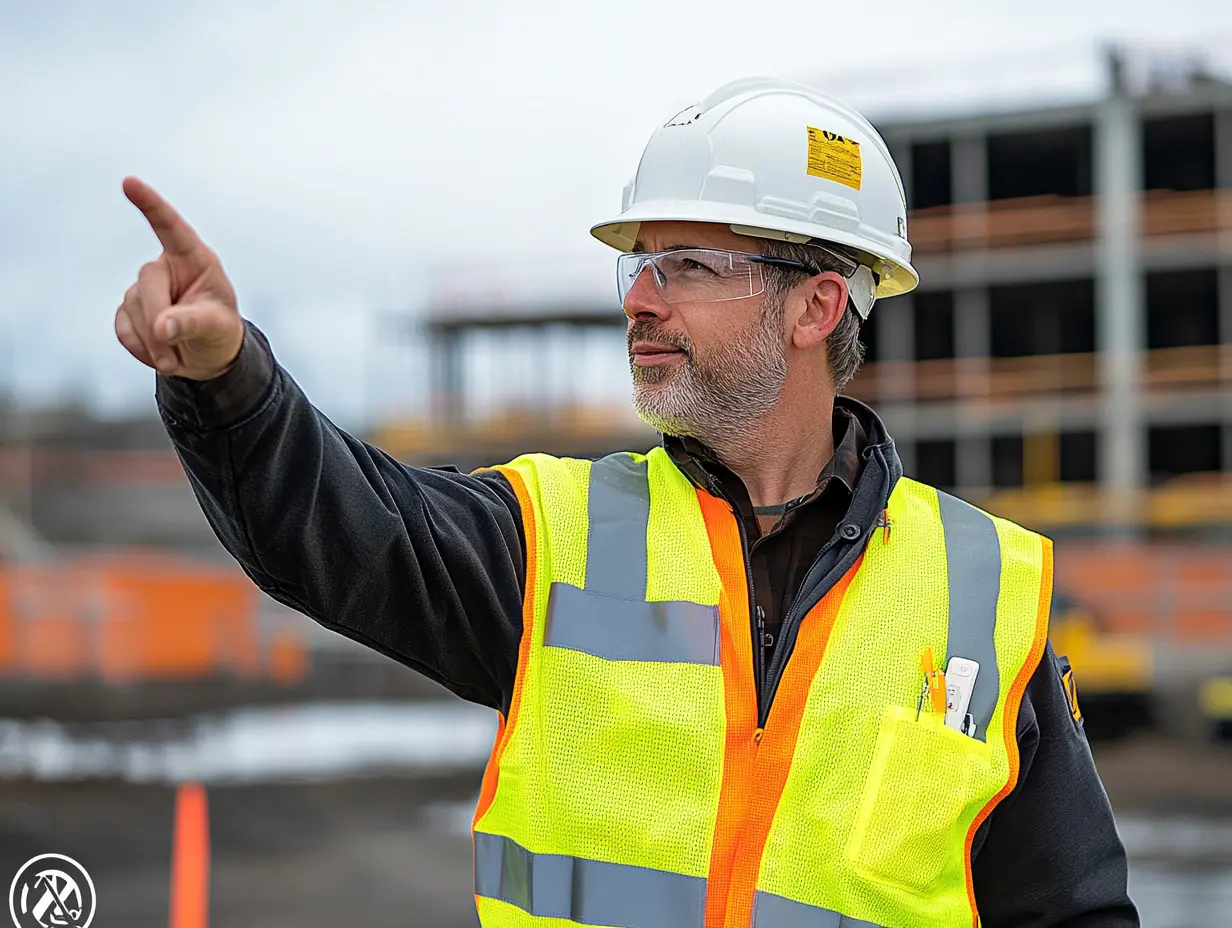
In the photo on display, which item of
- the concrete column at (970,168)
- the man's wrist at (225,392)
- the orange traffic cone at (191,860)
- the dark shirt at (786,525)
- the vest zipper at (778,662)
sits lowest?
the orange traffic cone at (191,860)

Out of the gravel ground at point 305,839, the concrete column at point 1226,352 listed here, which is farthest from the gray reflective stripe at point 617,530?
the concrete column at point 1226,352

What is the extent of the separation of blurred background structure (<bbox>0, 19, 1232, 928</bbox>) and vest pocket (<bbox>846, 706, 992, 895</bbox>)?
18.9ft

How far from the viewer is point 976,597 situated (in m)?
2.36

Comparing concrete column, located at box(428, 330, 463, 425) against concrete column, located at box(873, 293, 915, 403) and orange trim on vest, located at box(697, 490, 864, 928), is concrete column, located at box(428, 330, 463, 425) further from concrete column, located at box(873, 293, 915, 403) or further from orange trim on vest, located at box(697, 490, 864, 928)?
orange trim on vest, located at box(697, 490, 864, 928)

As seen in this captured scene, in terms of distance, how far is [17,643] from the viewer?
17.4 m

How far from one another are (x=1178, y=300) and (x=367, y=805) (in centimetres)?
2500

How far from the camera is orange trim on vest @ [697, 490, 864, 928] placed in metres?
2.08

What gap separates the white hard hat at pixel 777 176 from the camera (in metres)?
2.55

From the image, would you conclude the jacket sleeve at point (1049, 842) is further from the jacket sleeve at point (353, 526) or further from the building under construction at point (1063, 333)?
the building under construction at point (1063, 333)

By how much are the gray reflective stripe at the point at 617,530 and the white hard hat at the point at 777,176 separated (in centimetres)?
48

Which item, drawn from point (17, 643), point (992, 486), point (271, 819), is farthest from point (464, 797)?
point (992, 486)

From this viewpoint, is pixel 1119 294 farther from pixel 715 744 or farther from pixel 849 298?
pixel 715 744

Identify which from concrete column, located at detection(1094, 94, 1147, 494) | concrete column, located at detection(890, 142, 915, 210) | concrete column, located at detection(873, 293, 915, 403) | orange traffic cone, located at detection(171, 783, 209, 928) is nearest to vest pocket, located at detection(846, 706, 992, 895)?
orange traffic cone, located at detection(171, 783, 209, 928)

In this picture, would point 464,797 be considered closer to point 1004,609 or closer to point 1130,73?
point 1004,609
